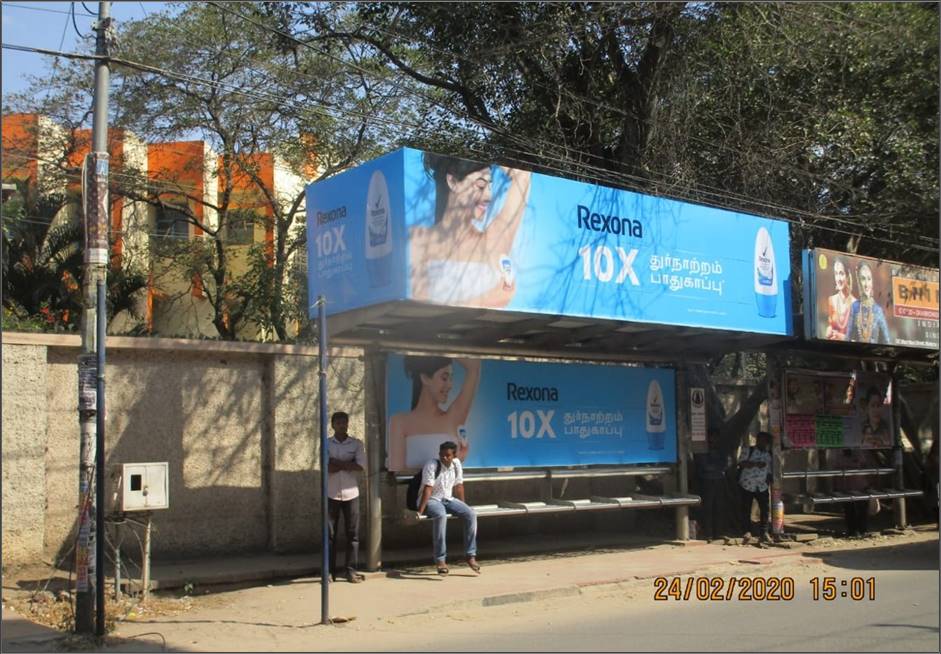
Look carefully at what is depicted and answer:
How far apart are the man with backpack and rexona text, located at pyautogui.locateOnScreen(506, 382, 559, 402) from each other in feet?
12.3

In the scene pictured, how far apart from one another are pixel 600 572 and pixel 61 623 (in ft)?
20.3

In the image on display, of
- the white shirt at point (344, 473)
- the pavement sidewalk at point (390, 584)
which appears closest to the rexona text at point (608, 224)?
the white shirt at point (344, 473)

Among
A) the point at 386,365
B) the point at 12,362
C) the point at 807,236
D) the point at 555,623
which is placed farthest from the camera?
the point at 807,236

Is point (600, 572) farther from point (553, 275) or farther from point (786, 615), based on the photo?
point (553, 275)

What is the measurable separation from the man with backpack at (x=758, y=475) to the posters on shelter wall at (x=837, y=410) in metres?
0.39

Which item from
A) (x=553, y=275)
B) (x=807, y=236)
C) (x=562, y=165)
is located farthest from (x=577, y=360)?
(x=807, y=236)

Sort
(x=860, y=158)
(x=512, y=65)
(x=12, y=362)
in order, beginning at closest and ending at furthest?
(x=12, y=362) < (x=512, y=65) < (x=860, y=158)

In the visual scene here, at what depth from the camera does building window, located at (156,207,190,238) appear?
909 inches

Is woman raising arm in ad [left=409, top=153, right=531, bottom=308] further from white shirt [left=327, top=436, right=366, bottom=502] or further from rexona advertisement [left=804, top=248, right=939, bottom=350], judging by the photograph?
rexona advertisement [left=804, top=248, right=939, bottom=350]

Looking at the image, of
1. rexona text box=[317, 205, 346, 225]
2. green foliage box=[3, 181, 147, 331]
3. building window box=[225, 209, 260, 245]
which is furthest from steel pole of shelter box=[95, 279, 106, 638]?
building window box=[225, 209, 260, 245]

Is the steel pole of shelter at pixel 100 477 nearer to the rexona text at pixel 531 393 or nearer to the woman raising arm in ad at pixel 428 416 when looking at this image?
the woman raising arm in ad at pixel 428 416

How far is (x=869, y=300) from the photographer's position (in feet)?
50.1

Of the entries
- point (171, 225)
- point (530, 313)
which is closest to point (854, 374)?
point (530, 313)

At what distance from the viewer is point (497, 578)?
11.2 m
